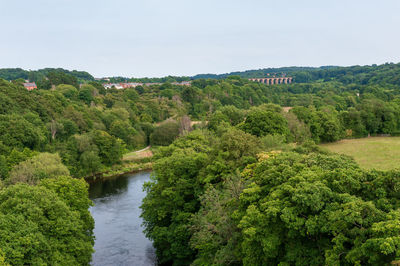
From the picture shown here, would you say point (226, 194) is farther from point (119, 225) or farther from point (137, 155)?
point (137, 155)

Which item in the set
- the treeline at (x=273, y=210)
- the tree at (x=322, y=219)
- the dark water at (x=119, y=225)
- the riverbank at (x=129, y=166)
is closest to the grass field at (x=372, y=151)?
the treeline at (x=273, y=210)

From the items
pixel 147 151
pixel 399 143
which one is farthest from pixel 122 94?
pixel 399 143

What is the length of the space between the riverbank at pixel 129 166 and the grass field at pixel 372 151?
32446mm

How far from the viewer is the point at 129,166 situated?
6316cm

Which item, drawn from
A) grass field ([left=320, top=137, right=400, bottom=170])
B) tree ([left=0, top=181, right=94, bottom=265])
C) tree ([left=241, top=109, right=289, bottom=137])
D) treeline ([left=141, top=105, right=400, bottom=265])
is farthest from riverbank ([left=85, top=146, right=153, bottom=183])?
grass field ([left=320, top=137, right=400, bottom=170])

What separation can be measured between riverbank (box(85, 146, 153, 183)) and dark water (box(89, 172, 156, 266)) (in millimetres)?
3219

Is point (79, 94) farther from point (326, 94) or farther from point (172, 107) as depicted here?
point (326, 94)

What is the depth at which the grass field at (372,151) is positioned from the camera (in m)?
37.8

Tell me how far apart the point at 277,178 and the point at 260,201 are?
167cm

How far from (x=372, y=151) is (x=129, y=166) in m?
39.4

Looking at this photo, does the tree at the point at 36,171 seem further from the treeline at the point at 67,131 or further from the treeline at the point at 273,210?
the treeline at the point at 273,210

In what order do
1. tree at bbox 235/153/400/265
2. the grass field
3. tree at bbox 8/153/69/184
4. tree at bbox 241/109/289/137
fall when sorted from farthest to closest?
tree at bbox 241/109/289/137, the grass field, tree at bbox 8/153/69/184, tree at bbox 235/153/400/265

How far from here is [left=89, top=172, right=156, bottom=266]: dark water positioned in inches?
1221

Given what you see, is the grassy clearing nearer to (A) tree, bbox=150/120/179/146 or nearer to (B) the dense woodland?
(B) the dense woodland
